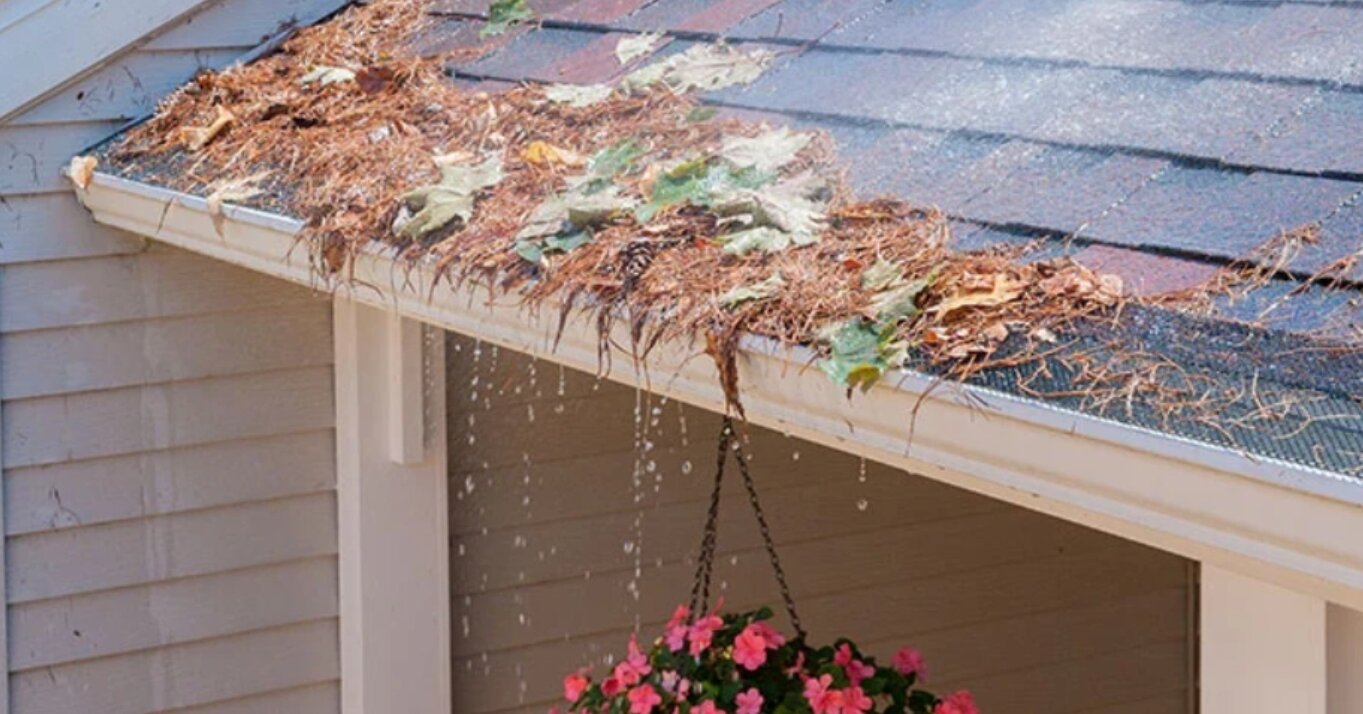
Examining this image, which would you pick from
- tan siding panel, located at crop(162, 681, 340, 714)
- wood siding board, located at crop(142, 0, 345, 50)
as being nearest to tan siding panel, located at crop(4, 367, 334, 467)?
tan siding panel, located at crop(162, 681, 340, 714)

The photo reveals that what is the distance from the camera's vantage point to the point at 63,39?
15.0 feet

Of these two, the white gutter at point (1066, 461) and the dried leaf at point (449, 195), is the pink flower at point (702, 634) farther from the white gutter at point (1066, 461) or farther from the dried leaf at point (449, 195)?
the dried leaf at point (449, 195)

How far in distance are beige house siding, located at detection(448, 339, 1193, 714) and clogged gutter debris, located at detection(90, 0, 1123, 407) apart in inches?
27.5

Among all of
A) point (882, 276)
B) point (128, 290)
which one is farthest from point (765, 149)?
point (128, 290)

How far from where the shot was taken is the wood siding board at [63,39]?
4.51m

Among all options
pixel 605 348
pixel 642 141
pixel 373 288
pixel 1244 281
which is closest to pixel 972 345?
pixel 1244 281

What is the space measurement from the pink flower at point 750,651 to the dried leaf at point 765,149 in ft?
2.68

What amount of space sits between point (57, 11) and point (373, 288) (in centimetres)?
129

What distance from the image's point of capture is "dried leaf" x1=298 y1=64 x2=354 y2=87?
465 centimetres

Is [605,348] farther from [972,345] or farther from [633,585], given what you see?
[633,585]

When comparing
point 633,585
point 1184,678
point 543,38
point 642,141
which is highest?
point 543,38

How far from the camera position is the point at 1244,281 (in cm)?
254

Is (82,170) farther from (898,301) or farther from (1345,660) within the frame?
(1345,660)

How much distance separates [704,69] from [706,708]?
46.5 inches
